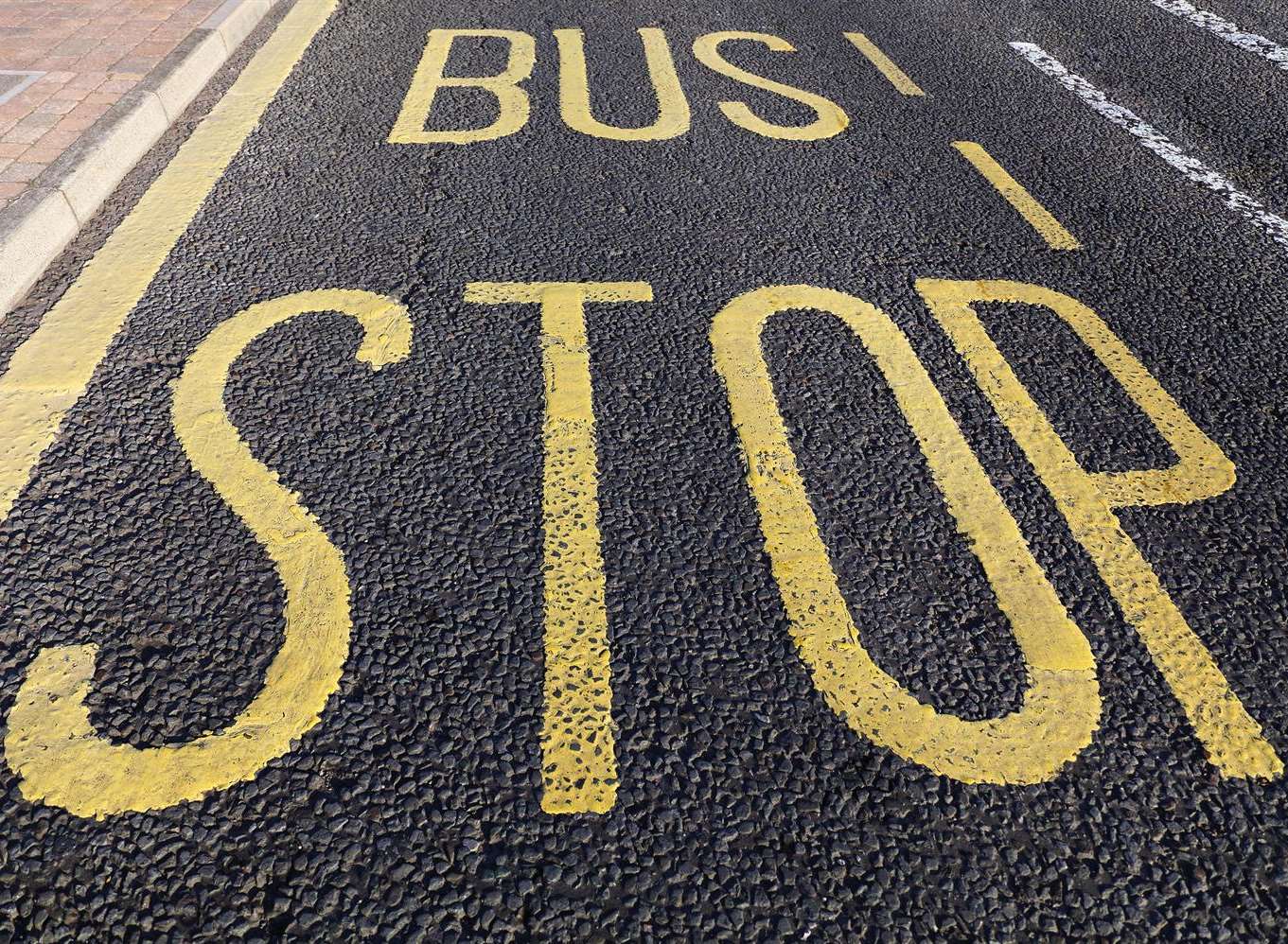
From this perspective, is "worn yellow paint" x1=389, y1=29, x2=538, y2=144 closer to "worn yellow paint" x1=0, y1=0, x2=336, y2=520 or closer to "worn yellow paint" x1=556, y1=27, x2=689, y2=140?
"worn yellow paint" x1=556, y1=27, x2=689, y2=140

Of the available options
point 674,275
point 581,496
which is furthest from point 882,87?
point 581,496

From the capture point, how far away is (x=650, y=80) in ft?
15.9

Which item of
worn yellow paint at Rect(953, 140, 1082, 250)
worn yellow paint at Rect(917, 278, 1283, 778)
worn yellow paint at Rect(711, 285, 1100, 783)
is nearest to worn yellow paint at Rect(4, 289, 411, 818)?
worn yellow paint at Rect(711, 285, 1100, 783)

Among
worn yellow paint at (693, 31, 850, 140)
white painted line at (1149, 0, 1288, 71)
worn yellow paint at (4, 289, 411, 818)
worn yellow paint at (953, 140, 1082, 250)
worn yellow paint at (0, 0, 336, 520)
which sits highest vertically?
white painted line at (1149, 0, 1288, 71)

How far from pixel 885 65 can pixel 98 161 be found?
12.4ft

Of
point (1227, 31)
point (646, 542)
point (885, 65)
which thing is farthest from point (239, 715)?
point (1227, 31)

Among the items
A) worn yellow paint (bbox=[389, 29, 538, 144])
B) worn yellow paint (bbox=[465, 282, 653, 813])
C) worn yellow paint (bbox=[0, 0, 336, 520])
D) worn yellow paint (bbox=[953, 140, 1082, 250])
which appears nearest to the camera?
worn yellow paint (bbox=[465, 282, 653, 813])

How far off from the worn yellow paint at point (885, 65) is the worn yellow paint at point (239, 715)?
3.78 metres

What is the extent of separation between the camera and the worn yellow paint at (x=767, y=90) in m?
4.37

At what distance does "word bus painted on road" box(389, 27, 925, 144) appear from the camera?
429cm

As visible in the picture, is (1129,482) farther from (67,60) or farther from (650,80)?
(67,60)

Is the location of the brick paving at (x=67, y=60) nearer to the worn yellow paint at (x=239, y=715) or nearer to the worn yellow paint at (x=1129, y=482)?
the worn yellow paint at (x=239, y=715)

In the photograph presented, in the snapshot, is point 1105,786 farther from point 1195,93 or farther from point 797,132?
point 1195,93

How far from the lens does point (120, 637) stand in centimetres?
208
